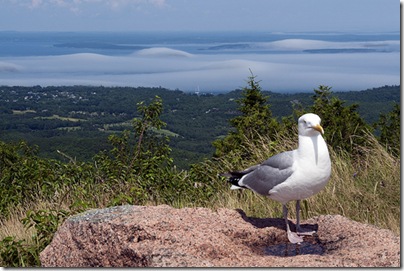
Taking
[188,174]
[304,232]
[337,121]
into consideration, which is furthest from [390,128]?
[304,232]

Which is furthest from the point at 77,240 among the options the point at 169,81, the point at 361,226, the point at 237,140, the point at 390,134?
the point at 169,81

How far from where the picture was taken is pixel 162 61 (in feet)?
337

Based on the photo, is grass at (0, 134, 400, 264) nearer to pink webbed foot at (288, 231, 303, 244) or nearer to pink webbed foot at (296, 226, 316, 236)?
pink webbed foot at (296, 226, 316, 236)

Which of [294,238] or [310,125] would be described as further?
[294,238]

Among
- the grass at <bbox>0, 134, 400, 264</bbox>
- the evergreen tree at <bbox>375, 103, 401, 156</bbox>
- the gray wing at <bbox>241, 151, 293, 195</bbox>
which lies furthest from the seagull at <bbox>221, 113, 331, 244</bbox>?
the evergreen tree at <bbox>375, 103, 401, 156</bbox>

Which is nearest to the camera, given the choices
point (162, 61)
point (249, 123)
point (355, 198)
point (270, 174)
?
point (270, 174)

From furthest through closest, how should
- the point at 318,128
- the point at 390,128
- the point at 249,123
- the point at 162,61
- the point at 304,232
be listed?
the point at 162,61 < the point at 249,123 < the point at 390,128 < the point at 304,232 < the point at 318,128

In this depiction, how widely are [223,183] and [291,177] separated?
110 inches

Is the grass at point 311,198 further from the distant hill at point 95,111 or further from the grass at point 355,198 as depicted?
the distant hill at point 95,111

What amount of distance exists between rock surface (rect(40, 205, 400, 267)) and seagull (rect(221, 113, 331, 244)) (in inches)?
9.5

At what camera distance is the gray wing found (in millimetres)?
4105

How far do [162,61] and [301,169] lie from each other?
99675mm

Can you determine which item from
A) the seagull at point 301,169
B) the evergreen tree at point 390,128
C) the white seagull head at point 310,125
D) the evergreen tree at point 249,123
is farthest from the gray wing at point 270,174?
the evergreen tree at point 390,128

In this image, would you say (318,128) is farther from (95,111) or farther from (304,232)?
(95,111)
